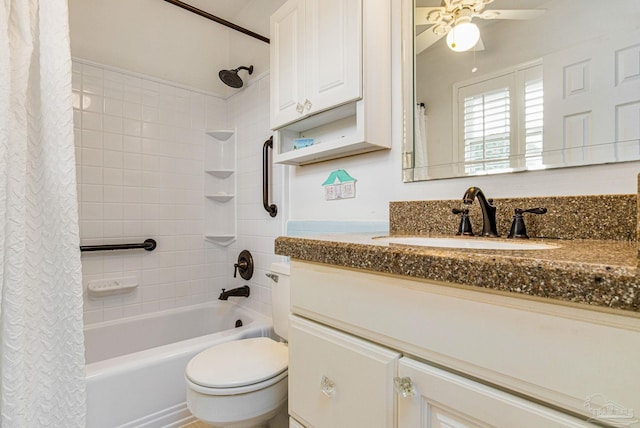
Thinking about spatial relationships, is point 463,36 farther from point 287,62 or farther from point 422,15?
point 287,62

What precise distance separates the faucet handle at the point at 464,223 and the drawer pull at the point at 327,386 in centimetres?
57

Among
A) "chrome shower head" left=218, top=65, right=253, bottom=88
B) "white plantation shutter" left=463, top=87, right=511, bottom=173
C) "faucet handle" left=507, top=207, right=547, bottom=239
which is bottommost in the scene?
"faucet handle" left=507, top=207, right=547, bottom=239

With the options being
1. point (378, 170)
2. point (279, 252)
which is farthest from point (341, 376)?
point (378, 170)

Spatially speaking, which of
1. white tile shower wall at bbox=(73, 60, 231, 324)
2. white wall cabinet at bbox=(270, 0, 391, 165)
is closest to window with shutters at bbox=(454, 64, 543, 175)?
white wall cabinet at bbox=(270, 0, 391, 165)

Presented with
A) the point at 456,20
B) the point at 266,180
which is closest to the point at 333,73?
the point at 456,20

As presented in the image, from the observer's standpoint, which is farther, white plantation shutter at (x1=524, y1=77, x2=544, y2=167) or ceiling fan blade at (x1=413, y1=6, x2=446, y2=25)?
ceiling fan blade at (x1=413, y1=6, x2=446, y2=25)

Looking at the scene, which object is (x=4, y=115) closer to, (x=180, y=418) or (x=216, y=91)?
(x=180, y=418)

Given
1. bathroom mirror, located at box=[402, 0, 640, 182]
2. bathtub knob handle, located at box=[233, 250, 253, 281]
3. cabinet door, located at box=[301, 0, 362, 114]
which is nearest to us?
bathroom mirror, located at box=[402, 0, 640, 182]

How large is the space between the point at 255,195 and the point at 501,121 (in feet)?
4.95

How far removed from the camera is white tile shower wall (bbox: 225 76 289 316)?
6.22 feet

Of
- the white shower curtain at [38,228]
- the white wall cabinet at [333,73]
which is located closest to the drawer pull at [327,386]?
the white wall cabinet at [333,73]

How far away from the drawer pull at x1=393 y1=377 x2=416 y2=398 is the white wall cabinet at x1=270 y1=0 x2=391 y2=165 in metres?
0.80

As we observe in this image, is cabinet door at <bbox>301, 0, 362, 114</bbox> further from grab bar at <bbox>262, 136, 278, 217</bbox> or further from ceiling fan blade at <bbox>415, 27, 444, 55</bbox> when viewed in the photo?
grab bar at <bbox>262, 136, 278, 217</bbox>

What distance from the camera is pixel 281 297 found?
135 centimetres
